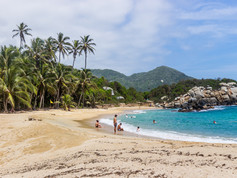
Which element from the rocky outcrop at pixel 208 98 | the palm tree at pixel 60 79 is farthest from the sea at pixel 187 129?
the rocky outcrop at pixel 208 98

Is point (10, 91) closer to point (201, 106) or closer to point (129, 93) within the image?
point (201, 106)

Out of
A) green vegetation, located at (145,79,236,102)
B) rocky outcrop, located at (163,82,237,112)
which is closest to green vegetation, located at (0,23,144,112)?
rocky outcrop, located at (163,82,237,112)

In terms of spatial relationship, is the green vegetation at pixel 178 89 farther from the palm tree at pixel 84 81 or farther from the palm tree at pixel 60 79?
the palm tree at pixel 60 79

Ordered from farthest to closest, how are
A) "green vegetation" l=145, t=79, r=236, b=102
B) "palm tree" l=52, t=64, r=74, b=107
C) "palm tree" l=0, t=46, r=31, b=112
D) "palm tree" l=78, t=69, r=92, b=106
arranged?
"green vegetation" l=145, t=79, r=236, b=102
"palm tree" l=78, t=69, r=92, b=106
"palm tree" l=52, t=64, r=74, b=107
"palm tree" l=0, t=46, r=31, b=112

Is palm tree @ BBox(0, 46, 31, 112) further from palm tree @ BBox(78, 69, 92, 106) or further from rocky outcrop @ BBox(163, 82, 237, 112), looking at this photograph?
rocky outcrop @ BBox(163, 82, 237, 112)

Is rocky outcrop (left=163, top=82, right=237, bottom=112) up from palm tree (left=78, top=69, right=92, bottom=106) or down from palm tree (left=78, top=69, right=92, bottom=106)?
down

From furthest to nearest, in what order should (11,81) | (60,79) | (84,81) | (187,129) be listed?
(84,81) < (60,79) < (11,81) < (187,129)

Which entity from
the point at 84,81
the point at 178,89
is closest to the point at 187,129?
the point at 84,81

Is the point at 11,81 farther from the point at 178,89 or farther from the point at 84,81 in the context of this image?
the point at 178,89

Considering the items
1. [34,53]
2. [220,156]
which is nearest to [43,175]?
[220,156]

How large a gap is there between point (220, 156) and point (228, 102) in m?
85.3

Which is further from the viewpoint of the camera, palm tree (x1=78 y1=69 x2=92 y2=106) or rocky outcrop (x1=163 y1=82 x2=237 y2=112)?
rocky outcrop (x1=163 y1=82 x2=237 y2=112)

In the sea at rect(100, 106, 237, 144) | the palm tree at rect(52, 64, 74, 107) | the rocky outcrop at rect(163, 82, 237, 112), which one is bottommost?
the sea at rect(100, 106, 237, 144)

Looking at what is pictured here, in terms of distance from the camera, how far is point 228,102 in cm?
7669
